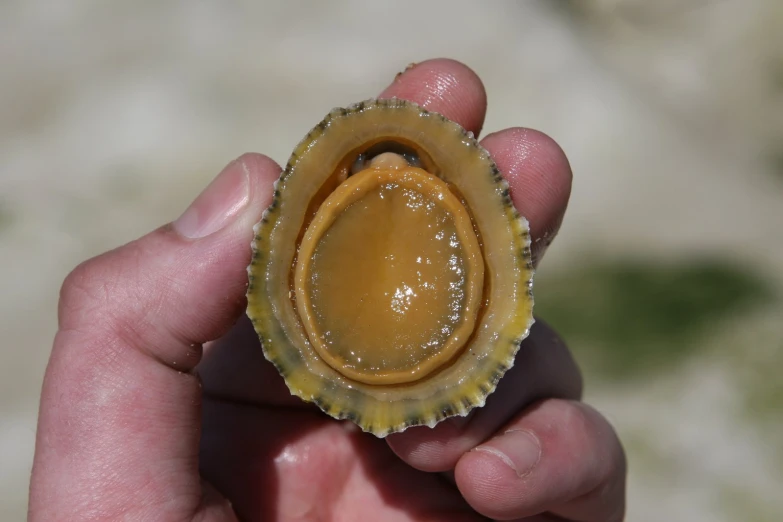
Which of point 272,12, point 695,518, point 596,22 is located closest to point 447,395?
point 695,518

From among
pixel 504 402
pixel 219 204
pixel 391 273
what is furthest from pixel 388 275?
pixel 504 402

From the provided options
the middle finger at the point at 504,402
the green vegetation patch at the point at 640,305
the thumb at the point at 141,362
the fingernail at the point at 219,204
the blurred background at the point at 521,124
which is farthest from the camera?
the green vegetation patch at the point at 640,305

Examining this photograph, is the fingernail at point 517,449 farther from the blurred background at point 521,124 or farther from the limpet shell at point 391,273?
the blurred background at point 521,124

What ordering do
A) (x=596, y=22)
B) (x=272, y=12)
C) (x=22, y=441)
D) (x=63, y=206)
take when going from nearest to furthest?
(x=22, y=441) → (x=63, y=206) → (x=272, y=12) → (x=596, y=22)

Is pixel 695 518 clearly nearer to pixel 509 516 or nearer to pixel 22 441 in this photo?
pixel 509 516

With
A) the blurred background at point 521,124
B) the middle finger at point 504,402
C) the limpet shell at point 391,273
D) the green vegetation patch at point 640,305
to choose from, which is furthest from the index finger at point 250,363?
the green vegetation patch at point 640,305
